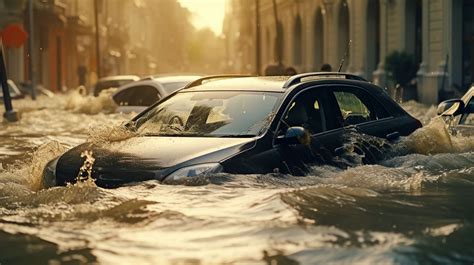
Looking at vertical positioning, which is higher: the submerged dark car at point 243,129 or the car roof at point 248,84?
the car roof at point 248,84

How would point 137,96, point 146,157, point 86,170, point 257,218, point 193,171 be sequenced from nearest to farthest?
1. point 257,218
2. point 193,171
3. point 146,157
4. point 86,170
5. point 137,96

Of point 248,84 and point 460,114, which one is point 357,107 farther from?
point 460,114

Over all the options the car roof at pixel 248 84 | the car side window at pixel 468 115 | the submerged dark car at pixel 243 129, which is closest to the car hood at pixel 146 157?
the submerged dark car at pixel 243 129

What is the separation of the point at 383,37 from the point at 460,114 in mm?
25941

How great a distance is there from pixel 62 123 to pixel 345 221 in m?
17.7

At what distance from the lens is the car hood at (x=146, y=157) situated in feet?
24.4

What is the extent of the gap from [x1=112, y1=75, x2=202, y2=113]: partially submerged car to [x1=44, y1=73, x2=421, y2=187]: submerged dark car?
8420 millimetres

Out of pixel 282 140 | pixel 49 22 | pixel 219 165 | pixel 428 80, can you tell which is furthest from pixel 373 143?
pixel 49 22

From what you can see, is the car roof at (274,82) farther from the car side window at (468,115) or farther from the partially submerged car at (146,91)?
the partially submerged car at (146,91)

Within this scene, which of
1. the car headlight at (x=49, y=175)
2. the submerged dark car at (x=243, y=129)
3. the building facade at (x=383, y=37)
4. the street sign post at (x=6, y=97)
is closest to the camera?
the submerged dark car at (x=243, y=129)

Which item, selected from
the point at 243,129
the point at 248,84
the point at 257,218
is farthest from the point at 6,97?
the point at 257,218

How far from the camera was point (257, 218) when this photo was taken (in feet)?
22.2

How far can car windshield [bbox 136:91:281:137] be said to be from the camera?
825 cm

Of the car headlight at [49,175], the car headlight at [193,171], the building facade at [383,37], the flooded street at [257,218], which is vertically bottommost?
the flooded street at [257,218]
